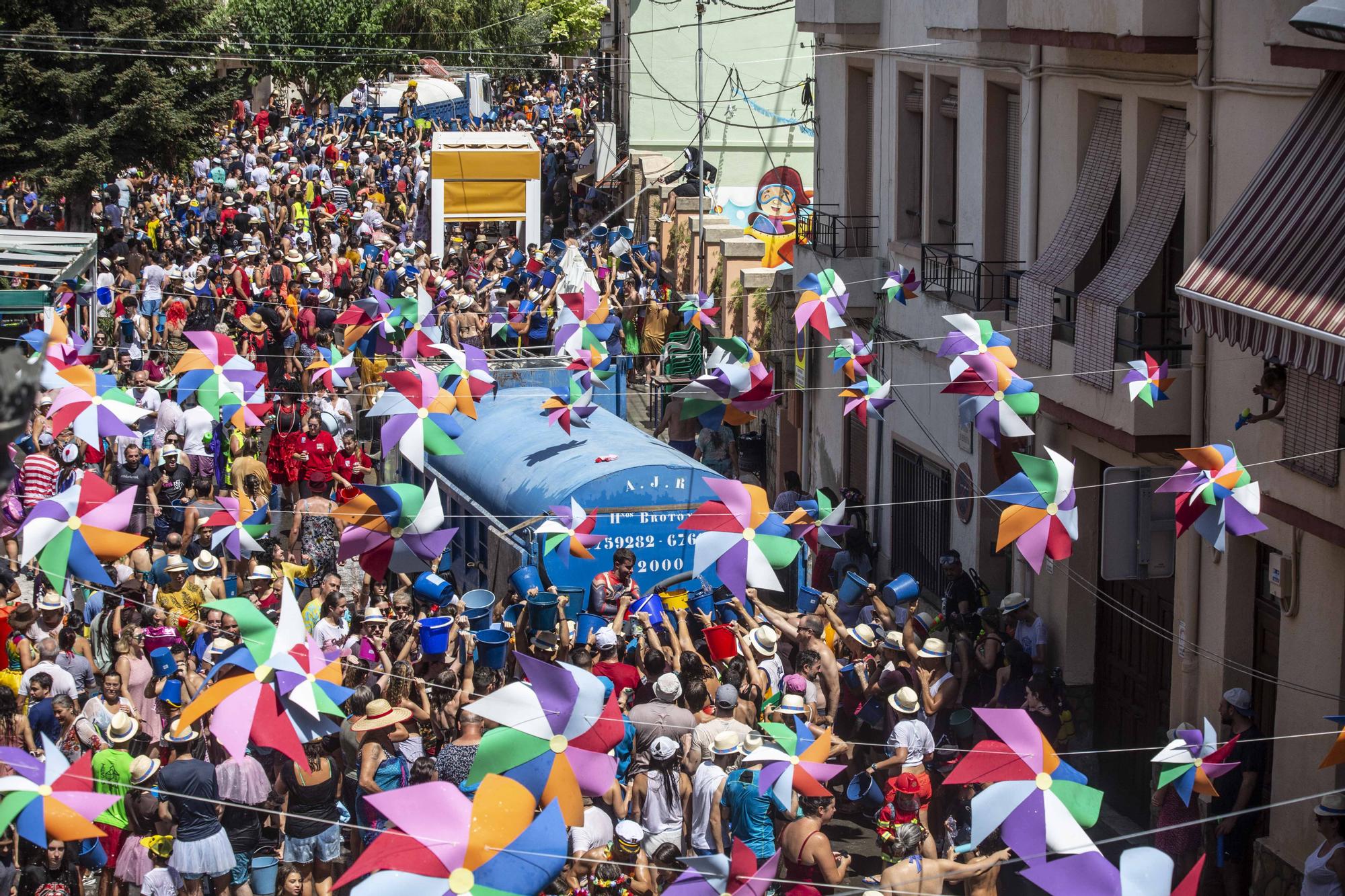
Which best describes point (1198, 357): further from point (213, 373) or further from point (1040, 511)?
point (213, 373)

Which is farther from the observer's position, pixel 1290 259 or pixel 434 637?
pixel 434 637

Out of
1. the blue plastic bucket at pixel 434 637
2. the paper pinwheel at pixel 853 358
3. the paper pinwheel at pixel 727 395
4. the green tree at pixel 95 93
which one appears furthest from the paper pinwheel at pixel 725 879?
the green tree at pixel 95 93

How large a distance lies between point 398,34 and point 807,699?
181 ft

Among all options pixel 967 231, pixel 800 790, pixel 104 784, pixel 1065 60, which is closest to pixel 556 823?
pixel 800 790

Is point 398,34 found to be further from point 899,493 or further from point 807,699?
point 807,699

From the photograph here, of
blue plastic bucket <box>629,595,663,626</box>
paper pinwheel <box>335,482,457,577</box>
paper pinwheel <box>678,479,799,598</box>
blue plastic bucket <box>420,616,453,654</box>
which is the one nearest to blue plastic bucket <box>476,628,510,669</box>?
blue plastic bucket <box>420,616,453,654</box>

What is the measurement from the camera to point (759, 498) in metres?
11.7

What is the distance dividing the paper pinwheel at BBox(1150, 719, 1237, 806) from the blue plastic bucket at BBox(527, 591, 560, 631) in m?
5.04

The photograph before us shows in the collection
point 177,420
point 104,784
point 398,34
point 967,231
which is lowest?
point 104,784

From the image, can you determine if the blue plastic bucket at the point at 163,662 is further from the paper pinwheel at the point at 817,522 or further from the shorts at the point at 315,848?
the paper pinwheel at the point at 817,522

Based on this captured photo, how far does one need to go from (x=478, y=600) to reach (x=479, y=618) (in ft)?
0.96

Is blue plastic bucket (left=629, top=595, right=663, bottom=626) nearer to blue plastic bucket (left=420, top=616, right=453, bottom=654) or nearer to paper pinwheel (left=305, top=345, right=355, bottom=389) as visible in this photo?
blue plastic bucket (left=420, top=616, right=453, bottom=654)

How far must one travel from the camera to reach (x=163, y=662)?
11.8 m

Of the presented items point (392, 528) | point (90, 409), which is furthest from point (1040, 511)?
point (90, 409)
